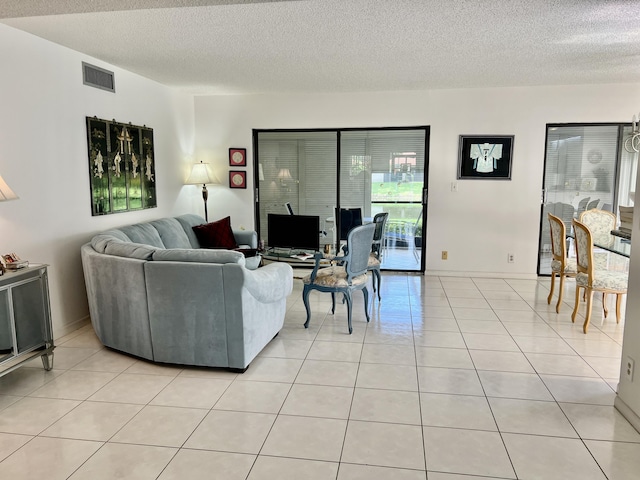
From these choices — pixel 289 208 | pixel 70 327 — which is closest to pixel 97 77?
pixel 70 327

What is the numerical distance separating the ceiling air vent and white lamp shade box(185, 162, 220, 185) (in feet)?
5.72

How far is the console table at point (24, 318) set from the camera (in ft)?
9.74

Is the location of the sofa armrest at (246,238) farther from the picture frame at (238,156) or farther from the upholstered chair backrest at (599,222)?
the upholstered chair backrest at (599,222)

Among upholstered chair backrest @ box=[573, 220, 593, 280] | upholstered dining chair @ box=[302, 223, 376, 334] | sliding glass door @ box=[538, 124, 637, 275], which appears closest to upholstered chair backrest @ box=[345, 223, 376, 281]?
upholstered dining chair @ box=[302, 223, 376, 334]

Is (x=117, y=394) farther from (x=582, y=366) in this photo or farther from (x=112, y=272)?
(x=582, y=366)

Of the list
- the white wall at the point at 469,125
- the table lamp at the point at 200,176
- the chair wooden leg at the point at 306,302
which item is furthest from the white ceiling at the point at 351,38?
the chair wooden leg at the point at 306,302

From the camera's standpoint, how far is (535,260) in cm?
621

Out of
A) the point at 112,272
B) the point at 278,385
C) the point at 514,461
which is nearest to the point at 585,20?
the point at 514,461

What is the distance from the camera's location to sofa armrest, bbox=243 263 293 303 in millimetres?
3211

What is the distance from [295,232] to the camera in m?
4.84

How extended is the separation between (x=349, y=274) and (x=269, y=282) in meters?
0.94

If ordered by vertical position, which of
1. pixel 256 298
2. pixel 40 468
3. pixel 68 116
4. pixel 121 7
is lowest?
pixel 40 468

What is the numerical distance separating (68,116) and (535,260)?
223 inches

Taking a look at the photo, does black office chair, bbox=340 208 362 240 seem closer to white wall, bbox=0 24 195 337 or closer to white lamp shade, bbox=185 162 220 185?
white lamp shade, bbox=185 162 220 185
